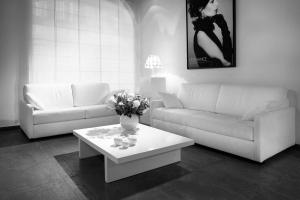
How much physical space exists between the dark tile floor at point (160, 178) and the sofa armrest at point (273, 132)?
12 cm

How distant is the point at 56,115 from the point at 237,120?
276 centimetres

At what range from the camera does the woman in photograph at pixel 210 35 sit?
3705mm

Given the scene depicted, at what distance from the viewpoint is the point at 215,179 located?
2.14 metres

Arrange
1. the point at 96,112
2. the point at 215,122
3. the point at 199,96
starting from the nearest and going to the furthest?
the point at 215,122 → the point at 199,96 → the point at 96,112

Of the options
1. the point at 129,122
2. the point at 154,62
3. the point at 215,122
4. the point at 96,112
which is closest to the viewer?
the point at 129,122

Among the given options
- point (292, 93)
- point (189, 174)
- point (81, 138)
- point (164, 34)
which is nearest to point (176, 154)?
point (189, 174)

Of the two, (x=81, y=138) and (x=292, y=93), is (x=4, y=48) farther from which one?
(x=292, y=93)

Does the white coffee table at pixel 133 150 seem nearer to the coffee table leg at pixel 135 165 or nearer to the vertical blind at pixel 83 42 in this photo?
the coffee table leg at pixel 135 165

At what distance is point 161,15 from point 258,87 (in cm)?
283

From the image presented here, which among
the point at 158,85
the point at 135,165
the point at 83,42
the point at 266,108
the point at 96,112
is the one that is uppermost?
the point at 83,42

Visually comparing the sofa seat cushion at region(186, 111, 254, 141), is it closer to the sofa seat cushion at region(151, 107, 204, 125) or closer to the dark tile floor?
the sofa seat cushion at region(151, 107, 204, 125)

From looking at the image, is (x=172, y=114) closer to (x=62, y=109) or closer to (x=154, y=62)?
(x=154, y=62)

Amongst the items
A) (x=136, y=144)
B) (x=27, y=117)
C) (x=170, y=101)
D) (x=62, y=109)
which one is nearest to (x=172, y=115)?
(x=170, y=101)

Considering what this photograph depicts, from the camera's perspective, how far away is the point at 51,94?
13.9ft
